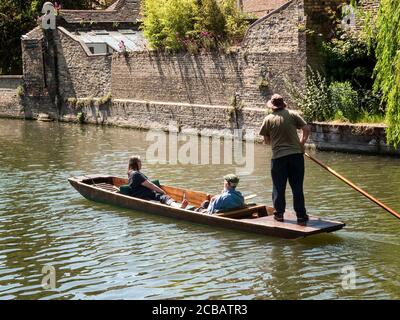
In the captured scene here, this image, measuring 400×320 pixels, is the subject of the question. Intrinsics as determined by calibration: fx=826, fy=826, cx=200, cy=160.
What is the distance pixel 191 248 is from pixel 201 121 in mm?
12245

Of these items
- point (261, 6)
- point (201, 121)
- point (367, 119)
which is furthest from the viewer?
point (261, 6)

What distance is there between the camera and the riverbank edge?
16703mm

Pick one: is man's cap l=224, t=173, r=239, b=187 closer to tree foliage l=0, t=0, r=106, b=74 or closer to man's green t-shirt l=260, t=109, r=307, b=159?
man's green t-shirt l=260, t=109, r=307, b=159

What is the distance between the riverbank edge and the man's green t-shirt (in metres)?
6.82

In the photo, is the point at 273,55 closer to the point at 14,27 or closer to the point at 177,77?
the point at 177,77

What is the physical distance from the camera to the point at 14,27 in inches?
1267

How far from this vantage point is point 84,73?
27094mm

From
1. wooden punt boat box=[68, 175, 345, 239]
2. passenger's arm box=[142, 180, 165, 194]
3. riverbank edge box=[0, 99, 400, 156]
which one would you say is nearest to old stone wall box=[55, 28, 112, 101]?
riverbank edge box=[0, 99, 400, 156]

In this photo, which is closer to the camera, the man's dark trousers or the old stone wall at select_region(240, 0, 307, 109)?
the man's dark trousers

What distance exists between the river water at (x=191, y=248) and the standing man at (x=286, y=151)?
510 mm

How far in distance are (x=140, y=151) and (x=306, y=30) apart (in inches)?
186

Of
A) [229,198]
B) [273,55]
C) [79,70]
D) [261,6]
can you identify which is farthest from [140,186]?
[261,6]

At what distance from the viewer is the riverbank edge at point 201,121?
54.8 feet

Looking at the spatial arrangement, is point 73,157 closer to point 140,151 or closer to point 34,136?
point 140,151
